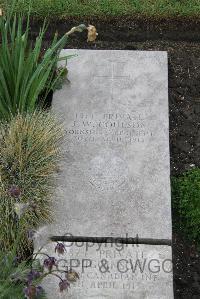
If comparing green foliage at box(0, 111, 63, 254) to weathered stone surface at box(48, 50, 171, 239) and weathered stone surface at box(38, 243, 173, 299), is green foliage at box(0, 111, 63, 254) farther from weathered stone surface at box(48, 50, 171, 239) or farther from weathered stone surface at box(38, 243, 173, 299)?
weathered stone surface at box(38, 243, 173, 299)

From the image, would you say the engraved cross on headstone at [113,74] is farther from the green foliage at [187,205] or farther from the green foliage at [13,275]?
the green foliage at [13,275]

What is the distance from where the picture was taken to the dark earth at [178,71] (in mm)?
3840

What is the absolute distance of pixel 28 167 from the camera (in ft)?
12.1

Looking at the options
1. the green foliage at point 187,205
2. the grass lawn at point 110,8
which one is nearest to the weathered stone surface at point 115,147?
the green foliage at point 187,205

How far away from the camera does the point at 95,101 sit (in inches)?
163

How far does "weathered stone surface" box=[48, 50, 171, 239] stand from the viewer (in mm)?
3635

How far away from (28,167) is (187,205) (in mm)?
1087

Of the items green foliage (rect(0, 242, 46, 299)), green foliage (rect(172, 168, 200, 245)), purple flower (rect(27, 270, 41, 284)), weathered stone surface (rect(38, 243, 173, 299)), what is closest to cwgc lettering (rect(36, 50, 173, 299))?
weathered stone surface (rect(38, 243, 173, 299))

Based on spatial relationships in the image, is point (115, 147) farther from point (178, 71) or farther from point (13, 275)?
point (13, 275)

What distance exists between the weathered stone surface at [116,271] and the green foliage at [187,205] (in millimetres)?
472

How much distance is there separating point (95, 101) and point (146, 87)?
38 cm

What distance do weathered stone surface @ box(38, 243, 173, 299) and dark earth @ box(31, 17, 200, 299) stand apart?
0.38 meters

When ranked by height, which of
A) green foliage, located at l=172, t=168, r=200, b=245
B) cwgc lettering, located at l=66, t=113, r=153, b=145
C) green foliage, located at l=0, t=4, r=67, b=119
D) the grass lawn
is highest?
the grass lawn

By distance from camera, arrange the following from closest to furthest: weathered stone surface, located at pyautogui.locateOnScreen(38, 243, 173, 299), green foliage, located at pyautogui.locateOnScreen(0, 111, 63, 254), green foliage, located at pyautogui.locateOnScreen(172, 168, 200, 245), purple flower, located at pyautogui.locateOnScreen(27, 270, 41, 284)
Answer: purple flower, located at pyautogui.locateOnScreen(27, 270, 41, 284) < weathered stone surface, located at pyautogui.locateOnScreen(38, 243, 173, 299) < green foliage, located at pyautogui.locateOnScreen(0, 111, 63, 254) < green foliage, located at pyautogui.locateOnScreen(172, 168, 200, 245)
